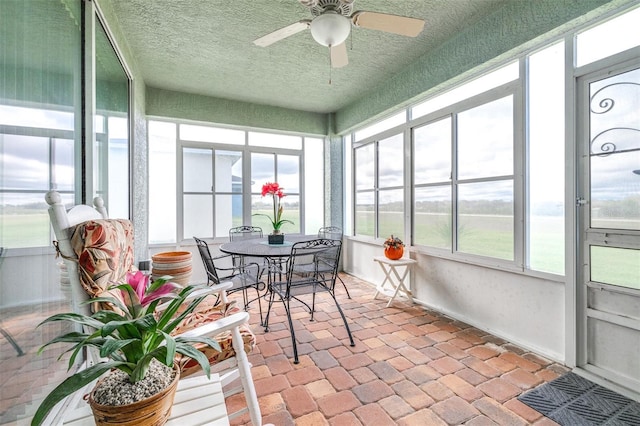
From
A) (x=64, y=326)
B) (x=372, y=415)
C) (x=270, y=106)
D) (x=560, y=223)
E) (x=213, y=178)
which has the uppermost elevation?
(x=270, y=106)

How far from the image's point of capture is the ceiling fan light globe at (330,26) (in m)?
1.71

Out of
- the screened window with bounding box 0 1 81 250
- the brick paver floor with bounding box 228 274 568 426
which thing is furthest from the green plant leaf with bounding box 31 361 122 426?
the brick paver floor with bounding box 228 274 568 426

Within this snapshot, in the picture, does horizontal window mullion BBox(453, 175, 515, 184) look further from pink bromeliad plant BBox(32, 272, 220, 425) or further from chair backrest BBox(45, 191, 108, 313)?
chair backrest BBox(45, 191, 108, 313)

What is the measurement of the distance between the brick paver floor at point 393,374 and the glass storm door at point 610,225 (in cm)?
33

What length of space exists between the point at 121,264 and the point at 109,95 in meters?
1.80

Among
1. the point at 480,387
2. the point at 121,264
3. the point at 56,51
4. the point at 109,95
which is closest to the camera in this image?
the point at 121,264

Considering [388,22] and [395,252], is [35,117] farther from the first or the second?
[395,252]

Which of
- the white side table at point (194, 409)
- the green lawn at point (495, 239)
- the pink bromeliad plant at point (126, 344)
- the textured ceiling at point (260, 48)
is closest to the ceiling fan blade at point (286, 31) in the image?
the textured ceiling at point (260, 48)

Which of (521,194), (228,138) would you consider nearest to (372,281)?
(521,194)

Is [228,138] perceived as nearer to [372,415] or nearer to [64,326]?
[64,326]

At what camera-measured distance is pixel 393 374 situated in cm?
204

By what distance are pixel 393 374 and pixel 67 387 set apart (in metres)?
1.89

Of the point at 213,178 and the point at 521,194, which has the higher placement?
the point at 213,178

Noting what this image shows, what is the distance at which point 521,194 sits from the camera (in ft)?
8.13
